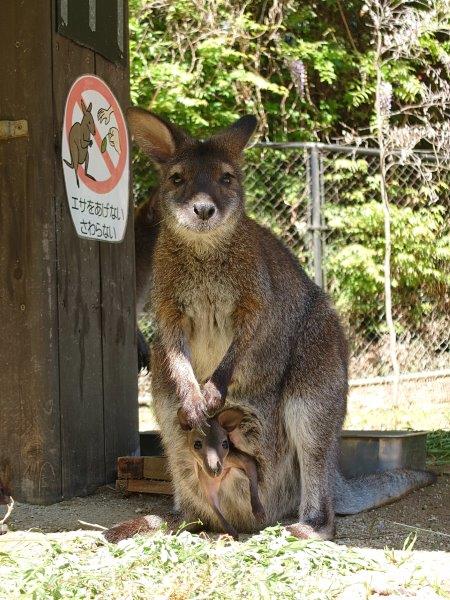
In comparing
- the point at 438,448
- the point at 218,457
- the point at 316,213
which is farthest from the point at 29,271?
the point at 316,213

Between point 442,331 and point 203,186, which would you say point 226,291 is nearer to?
point 203,186

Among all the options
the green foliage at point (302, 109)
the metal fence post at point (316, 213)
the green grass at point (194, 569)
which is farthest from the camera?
the green foliage at point (302, 109)

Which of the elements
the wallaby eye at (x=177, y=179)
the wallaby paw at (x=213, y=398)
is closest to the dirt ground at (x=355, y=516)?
the wallaby paw at (x=213, y=398)

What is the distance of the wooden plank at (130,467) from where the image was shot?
5141 mm

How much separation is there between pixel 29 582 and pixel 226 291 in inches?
65.8

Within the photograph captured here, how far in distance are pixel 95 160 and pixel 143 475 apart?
5.75 ft

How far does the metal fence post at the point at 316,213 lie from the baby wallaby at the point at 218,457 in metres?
5.27

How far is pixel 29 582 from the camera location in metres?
3.19

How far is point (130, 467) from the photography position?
516 cm

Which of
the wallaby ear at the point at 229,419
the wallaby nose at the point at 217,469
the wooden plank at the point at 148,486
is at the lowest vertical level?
the wooden plank at the point at 148,486

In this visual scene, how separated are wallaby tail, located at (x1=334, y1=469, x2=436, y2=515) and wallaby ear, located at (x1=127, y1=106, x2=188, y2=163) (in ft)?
5.99

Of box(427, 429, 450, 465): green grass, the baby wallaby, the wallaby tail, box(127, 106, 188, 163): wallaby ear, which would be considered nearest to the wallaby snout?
the baby wallaby

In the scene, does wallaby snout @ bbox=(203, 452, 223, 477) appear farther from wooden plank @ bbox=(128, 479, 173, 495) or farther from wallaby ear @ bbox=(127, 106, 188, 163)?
wallaby ear @ bbox=(127, 106, 188, 163)

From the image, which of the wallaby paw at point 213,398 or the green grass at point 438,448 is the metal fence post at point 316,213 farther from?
the wallaby paw at point 213,398
